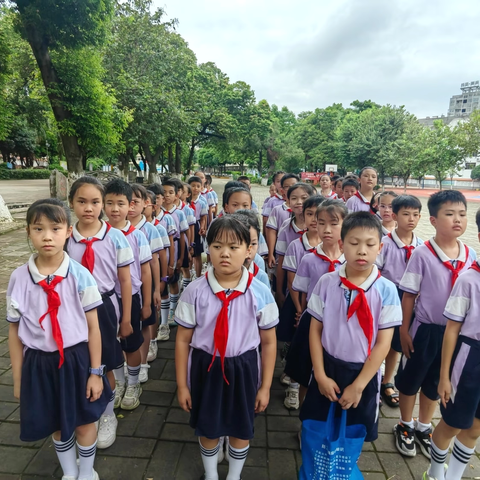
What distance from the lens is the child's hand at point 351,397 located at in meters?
1.72

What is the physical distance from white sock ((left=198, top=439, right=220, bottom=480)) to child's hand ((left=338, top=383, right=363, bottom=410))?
739mm

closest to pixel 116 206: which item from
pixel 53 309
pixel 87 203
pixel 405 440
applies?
pixel 87 203

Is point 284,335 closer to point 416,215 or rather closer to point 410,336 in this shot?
point 410,336

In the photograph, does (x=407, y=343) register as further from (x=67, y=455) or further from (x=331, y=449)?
(x=67, y=455)

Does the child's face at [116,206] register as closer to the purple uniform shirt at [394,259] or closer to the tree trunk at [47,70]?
the purple uniform shirt at [394,259]

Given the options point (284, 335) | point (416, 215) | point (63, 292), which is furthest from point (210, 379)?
point (416, 215)

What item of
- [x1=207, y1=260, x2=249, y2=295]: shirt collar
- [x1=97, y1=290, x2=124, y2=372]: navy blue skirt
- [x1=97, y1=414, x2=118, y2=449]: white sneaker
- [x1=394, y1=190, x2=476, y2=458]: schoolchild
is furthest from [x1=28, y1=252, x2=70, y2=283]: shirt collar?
[x1=394, y1=190, x2=476, y2=458]: schoolchild

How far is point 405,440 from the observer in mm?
2213

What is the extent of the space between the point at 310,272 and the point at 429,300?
754 millimetres

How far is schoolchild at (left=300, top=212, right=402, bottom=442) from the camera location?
5.66ft

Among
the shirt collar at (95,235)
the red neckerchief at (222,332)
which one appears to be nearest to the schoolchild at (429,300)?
the red neckerchief at (222,332)

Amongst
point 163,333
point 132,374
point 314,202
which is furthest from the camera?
point 163,333

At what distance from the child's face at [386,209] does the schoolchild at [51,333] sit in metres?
2.58

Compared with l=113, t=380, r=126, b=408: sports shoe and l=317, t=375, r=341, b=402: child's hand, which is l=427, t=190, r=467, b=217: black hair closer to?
l=317, t=375, r=341, b=402: child's hand
